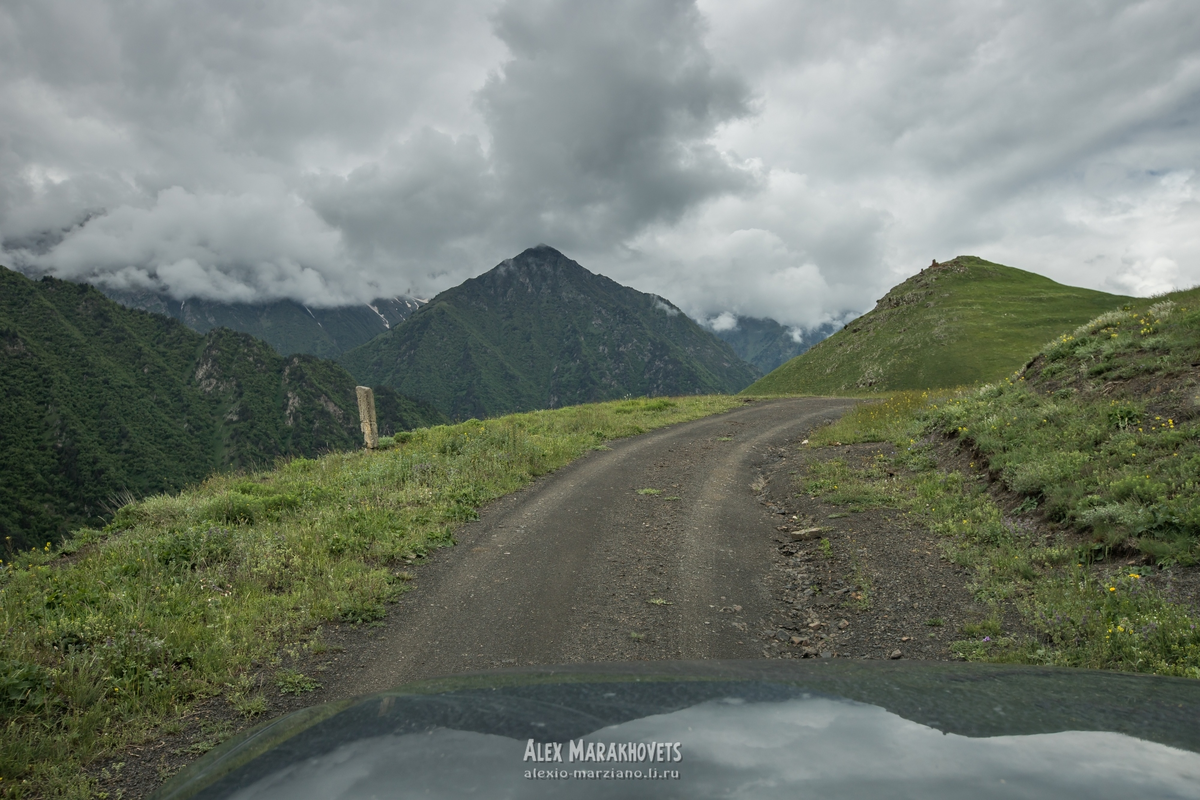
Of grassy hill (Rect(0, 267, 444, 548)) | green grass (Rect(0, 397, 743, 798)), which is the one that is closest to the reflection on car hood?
green grass (Rect(0, 397, 743, 798))

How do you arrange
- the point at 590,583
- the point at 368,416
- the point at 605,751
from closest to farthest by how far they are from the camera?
the point at 605,751
the point at 590,583
the point at 368,416

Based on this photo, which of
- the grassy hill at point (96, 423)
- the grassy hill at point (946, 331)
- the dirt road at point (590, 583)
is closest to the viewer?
the dirt road at point (590, 583)

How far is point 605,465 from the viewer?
14.8 meters

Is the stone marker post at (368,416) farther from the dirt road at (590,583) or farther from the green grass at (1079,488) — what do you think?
the green grass at (1079,488)

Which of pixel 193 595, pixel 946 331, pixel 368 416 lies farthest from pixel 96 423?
pixel 193 595

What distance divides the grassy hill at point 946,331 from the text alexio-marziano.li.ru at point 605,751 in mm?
43336

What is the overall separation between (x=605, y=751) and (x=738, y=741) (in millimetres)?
467

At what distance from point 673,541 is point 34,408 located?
184 metres

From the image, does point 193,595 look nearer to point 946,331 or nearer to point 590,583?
point 590,583

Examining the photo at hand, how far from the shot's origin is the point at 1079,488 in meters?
7.50

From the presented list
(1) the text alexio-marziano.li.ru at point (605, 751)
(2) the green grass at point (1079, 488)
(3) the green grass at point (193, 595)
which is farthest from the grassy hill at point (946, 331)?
(1) the text alexio-marziano.li.ru at point (605, 751)

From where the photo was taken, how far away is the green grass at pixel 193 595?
14.6ft

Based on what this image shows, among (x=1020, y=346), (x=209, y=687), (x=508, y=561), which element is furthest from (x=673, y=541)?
(x=1020, y=346)

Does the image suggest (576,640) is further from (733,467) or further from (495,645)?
(733,467)
